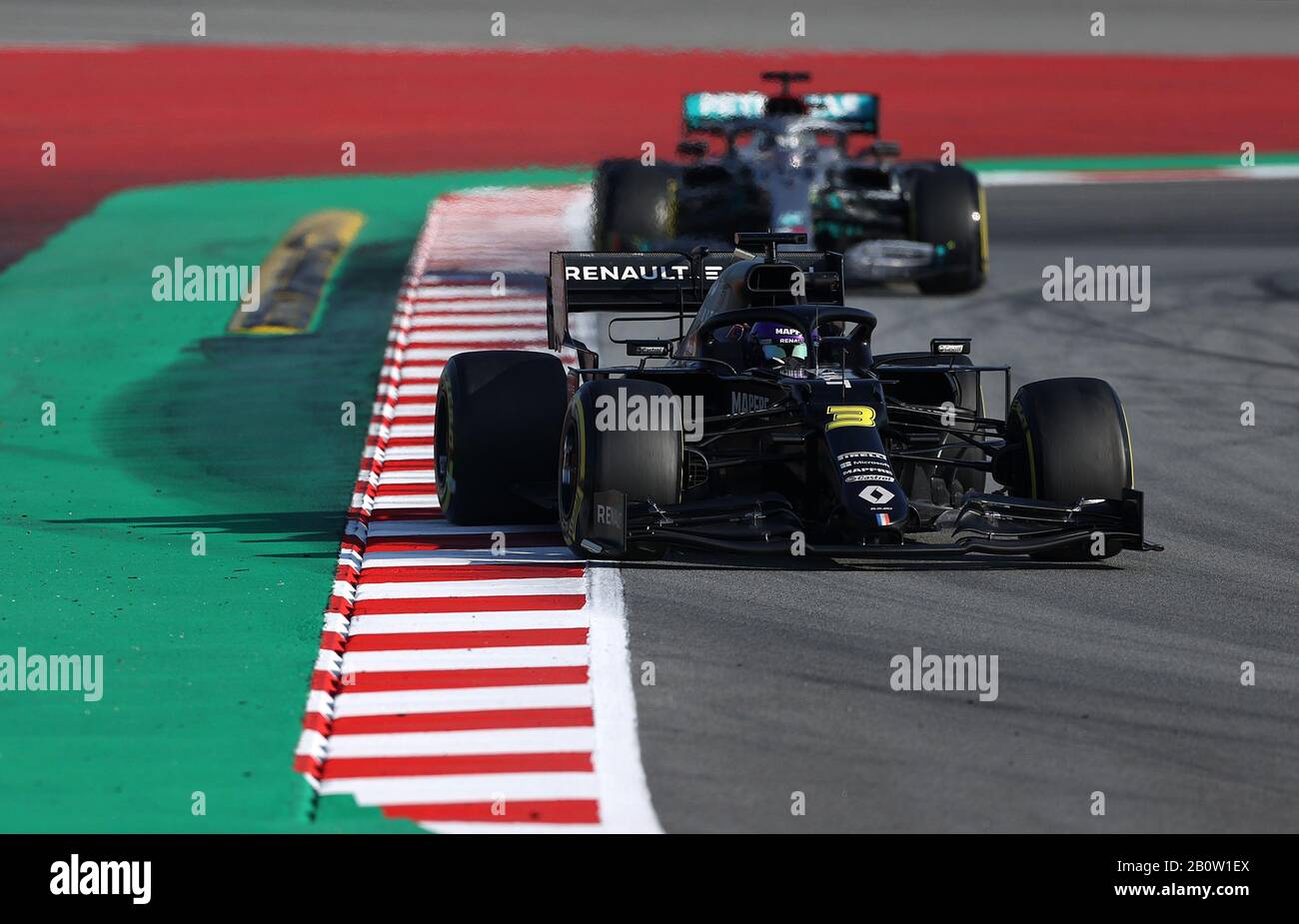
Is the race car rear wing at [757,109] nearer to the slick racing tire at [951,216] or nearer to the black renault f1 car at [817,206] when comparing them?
the black renault f1 car at [817,206]

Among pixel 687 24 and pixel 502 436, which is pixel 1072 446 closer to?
pixel 502 436

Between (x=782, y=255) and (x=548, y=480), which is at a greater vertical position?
(x=782, y=255)

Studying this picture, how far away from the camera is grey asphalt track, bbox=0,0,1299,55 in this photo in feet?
141

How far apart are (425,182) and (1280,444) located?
1927 centimetres

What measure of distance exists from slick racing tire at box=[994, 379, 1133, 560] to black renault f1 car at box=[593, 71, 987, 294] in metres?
9.30

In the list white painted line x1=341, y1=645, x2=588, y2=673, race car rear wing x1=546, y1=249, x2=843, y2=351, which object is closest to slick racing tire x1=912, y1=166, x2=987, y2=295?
race car rear wing x1=546, y1=249, x2=843, y2=351

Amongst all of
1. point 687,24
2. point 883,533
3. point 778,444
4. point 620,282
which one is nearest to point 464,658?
point 883,533

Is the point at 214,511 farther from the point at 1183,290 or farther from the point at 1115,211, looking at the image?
the point at 1115,211

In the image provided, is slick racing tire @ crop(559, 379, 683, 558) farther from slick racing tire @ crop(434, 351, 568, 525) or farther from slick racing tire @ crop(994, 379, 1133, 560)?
slick racing tire @ crop(994, 379, 1133, 560)

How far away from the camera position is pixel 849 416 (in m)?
10.9

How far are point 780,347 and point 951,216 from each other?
31.8 feet

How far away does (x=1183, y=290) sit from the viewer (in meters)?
21.6

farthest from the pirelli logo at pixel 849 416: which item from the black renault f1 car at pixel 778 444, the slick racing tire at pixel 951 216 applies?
the slick racing tire at pixel 951 216
